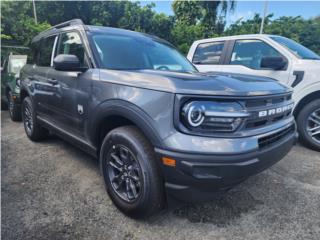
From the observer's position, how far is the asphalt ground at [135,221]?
2287mm

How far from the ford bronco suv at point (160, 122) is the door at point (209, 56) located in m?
2.48

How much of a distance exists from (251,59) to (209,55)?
100cm

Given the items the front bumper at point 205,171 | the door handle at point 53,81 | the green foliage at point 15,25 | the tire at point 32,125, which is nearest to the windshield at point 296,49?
the front bumper at point 205,171

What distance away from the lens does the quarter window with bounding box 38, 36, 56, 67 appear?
3.98 metres

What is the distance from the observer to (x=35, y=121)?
14.2 ft

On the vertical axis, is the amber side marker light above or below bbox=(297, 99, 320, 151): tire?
above

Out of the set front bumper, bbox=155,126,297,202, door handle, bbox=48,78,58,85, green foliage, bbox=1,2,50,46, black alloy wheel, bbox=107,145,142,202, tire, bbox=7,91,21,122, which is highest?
green foliage, bbox=1,2,50,46

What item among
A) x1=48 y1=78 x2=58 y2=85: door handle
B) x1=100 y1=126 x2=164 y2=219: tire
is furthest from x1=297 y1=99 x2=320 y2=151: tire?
x1=48 y1=78 x2=58 y2=85: door handle

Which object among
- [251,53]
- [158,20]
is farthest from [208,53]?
[158,20]

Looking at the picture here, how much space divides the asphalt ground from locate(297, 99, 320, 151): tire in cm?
75

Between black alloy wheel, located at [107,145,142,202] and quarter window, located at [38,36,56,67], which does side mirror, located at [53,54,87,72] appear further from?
quarter window, located at [38,36,56,67]

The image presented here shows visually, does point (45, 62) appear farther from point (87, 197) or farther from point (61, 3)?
point (61, 3)

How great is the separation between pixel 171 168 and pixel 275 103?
3.86 ft

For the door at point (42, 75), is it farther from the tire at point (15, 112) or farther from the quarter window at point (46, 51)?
the tire at point (15, 112)
